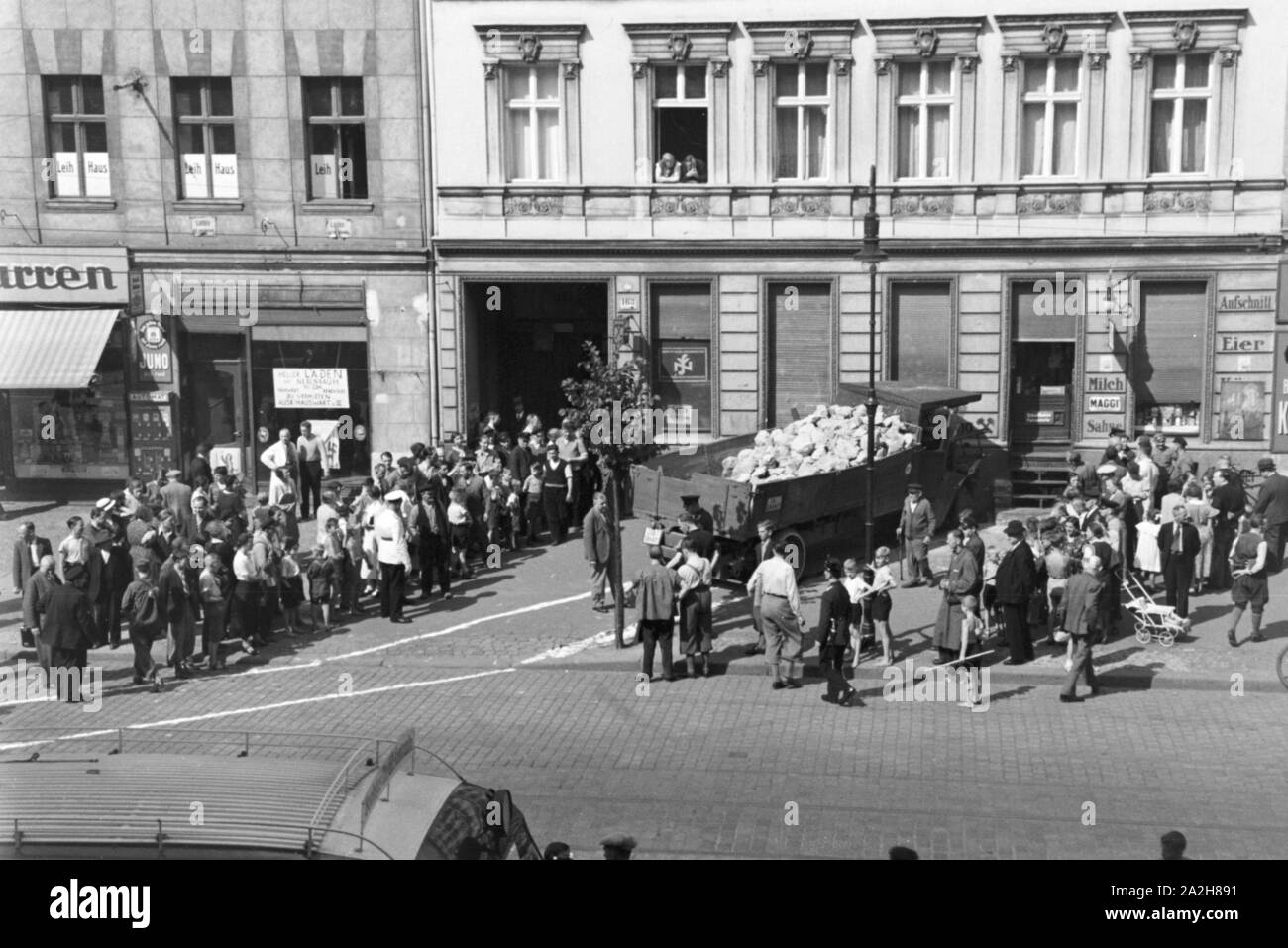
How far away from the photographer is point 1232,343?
25688 mm

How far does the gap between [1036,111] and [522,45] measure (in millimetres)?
9843

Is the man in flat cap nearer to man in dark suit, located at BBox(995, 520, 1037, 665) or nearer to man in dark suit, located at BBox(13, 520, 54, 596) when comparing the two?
man in dark suit, located at BBox(995, 520, 1037, 665)

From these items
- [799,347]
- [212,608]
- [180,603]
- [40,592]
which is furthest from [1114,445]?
[40,592]

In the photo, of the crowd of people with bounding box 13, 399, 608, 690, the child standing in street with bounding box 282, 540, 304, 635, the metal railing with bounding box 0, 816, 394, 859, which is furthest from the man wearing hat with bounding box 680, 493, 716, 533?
the metal railing with bounding box 0, 816, 394, 859

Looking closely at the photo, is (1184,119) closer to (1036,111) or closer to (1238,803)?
(1036,111)

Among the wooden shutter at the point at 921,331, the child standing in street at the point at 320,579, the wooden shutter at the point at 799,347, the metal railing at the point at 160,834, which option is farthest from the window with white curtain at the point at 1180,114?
the metal railing at the point at 160,834

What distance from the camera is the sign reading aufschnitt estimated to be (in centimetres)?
2794

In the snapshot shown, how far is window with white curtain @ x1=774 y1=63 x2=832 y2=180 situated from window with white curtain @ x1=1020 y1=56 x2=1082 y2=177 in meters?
3.72

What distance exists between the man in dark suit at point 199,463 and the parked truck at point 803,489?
32.5 ft

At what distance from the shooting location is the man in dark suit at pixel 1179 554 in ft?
58.6

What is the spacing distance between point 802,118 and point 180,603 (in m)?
15.7

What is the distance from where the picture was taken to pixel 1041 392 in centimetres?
2681

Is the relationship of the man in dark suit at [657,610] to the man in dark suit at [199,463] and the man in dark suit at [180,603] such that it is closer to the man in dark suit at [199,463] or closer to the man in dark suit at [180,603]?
the man in dark suit at [180,603]

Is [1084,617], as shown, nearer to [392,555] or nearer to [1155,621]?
[1155,621]
